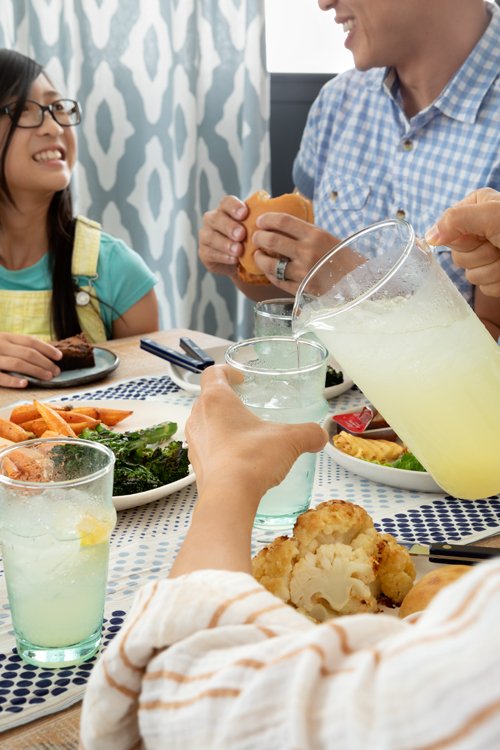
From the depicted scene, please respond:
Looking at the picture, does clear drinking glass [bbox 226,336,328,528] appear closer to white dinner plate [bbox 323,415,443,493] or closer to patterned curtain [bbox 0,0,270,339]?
white dinner plate [bbox 323,415,443,493]

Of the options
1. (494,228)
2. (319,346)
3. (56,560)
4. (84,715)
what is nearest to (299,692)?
(84,715)

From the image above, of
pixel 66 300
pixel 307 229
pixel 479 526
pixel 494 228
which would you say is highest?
pixel 494 228

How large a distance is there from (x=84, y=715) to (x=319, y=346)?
604 millimetres

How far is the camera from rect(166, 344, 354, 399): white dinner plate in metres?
1.54

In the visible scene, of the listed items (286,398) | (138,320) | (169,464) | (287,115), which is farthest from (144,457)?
(287,115)

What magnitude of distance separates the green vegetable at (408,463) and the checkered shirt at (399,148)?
3.23 ft

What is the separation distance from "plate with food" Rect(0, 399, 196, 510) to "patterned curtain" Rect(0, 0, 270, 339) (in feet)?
6.94

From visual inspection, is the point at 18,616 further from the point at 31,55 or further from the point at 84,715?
the point at 31,55

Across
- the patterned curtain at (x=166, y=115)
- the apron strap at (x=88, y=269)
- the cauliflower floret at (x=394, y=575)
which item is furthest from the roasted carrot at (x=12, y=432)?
the patterned curtain at (x=166, y=115)

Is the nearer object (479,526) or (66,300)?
(479,526)

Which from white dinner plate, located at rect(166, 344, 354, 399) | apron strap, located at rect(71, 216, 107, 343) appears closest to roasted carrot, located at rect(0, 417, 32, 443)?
white dinner plate, located at rect(166, 344, 354, 399)

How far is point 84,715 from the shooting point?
54 cm

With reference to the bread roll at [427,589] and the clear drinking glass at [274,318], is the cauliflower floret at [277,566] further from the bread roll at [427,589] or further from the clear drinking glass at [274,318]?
the clear drinking glass at [274,318]

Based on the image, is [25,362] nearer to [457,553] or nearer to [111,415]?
[111,415]
